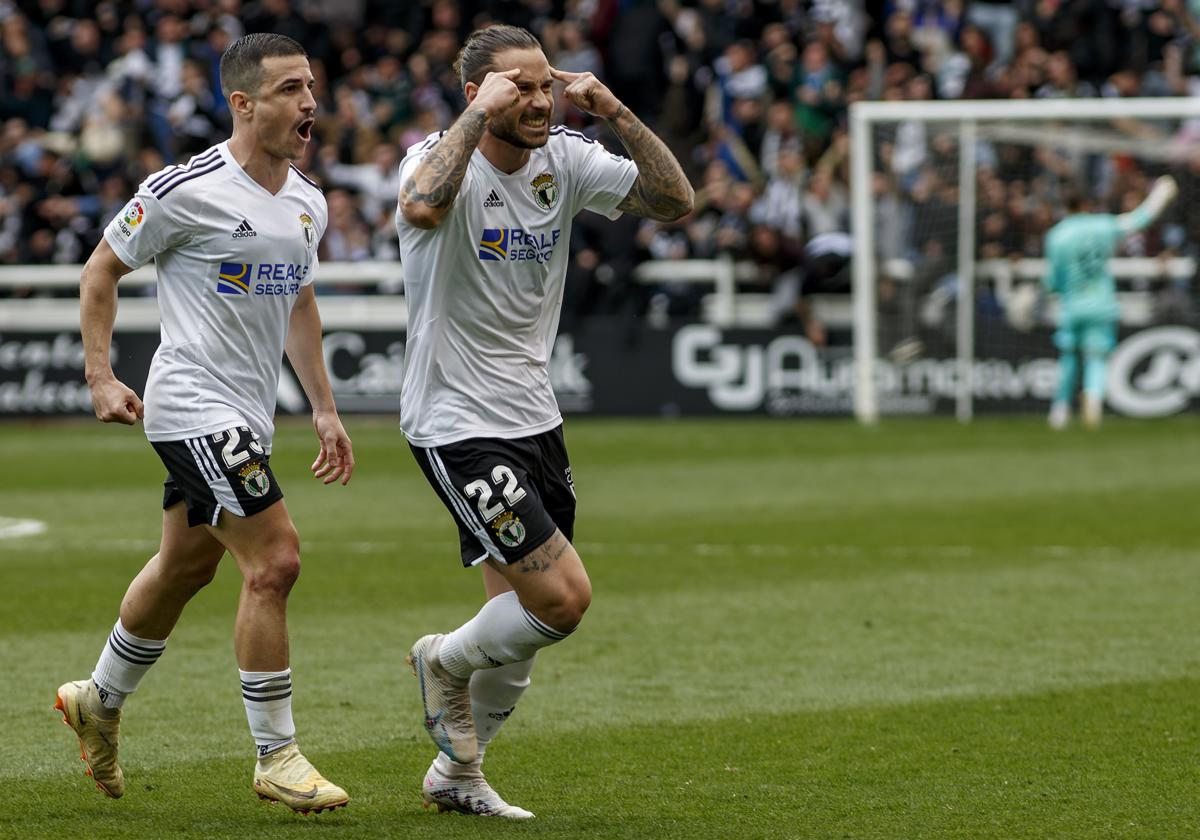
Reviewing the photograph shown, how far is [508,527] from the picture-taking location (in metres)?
5.40

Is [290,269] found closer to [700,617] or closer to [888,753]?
[888,753]

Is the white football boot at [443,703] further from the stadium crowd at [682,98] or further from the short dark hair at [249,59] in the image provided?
the stadium crowd at [682,98]

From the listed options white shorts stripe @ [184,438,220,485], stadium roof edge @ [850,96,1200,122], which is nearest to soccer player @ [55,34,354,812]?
white shorts stripe @ [184,438,220,485]

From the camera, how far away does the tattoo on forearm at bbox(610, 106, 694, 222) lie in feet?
18.5

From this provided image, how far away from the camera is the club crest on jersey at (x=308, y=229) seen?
228 inches

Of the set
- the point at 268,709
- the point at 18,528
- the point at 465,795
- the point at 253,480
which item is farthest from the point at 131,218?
the point at 18,528

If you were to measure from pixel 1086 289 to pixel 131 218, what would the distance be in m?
15.5

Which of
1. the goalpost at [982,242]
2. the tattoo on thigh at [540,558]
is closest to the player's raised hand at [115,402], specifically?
the tattoo on thigh at [540,558]

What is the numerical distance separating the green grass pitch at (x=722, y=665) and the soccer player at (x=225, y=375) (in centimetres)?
35

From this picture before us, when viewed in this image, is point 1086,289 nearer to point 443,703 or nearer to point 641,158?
point 641,158

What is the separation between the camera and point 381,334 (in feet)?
71.1

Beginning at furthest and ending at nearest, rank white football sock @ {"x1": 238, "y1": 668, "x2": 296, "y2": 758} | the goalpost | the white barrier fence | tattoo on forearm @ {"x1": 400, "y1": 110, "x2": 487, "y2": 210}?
1. the white barrier fence
2. the goalpost
3. white football sock @ {"x1": 238, "y1": 668, "x2": 296, "y2": 758}
4. tattoo on forearm @ {"x1": 400, "y1": 110, "x2": 487, "y2": 210}

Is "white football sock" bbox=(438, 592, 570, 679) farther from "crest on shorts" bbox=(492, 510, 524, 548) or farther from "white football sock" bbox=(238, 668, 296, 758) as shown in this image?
"white football sock" bbox=(238, 668, 296, 758)

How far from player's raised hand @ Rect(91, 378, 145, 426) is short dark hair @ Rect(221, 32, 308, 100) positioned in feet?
3.02
